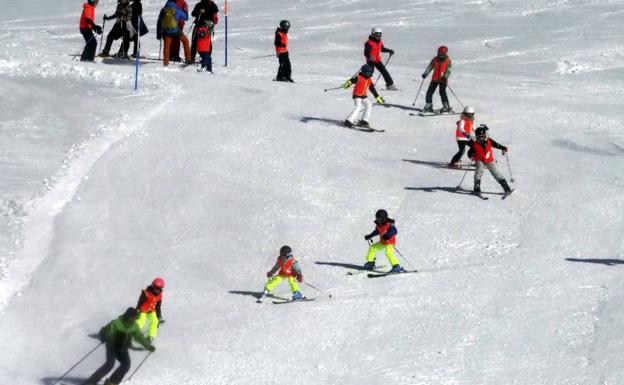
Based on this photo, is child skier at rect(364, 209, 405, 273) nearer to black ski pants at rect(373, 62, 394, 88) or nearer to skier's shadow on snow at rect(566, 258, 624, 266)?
skier's shadow on snow at rect(566, 258, 624, 266)

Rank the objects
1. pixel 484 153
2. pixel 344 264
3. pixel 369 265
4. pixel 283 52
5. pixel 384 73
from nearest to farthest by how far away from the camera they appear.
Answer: pixel 369 265, pixel 344 264, pixel 484 153, pixel 384 73, pixel 283 52

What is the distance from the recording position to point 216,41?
32.7m

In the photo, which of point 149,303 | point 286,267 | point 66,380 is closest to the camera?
point 66,380

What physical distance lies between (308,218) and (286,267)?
318 centimetres

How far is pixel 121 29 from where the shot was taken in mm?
27406

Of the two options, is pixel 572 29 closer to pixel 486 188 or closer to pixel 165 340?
pixel 486 188

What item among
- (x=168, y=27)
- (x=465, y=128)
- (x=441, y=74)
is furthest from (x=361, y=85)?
(x=168, y=27)

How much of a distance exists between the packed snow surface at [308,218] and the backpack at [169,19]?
1069 millimetres

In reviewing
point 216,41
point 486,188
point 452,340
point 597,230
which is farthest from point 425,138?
point 216,41

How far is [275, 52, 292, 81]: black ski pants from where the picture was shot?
26484 millimetres

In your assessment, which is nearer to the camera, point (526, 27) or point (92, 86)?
point (92, 86)

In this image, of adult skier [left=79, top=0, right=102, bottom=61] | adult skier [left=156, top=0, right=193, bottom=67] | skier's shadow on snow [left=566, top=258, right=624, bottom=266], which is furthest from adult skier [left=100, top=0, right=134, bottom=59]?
skier's shadow on snow [left=566, top=258, right=624, bottom=266]

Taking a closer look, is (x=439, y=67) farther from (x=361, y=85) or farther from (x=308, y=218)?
(x=308, y=218)

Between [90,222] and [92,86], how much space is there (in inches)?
283
